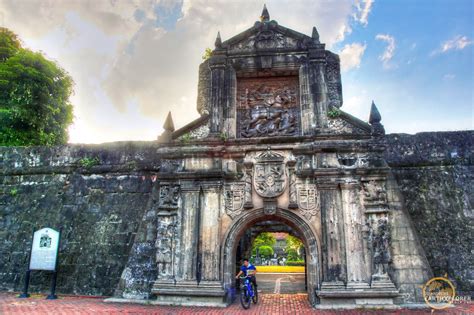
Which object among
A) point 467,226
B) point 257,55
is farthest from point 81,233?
point 467,226

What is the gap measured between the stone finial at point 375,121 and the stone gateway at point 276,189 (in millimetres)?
29

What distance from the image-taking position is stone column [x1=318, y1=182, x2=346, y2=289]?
8.55 meters

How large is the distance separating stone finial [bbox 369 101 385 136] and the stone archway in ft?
11.0

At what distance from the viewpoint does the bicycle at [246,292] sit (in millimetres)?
8602

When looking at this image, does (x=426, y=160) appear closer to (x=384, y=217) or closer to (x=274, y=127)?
(x=384, y=217)

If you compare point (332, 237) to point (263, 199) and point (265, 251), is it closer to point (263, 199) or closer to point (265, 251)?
point (263, 199)

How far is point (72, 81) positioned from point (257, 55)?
15253 millimetres

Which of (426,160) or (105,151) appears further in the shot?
(105,151)

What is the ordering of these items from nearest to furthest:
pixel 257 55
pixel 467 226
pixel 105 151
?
pixel 467 226 → pixel 257 55 → pixel 105 151

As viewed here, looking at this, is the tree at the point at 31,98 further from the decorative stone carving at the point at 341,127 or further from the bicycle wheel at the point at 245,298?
the decorative stone carving at the point at 341,127

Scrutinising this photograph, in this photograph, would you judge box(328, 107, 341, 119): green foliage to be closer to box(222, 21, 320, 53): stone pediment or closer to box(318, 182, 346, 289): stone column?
box(318, 182, 346, 289): stone column

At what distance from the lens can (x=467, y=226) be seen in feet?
32.2

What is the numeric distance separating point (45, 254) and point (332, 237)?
8436 mm

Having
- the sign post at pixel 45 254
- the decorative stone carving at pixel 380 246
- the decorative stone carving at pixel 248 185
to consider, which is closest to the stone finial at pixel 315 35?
the decorative stone carving at pixel 248 185
